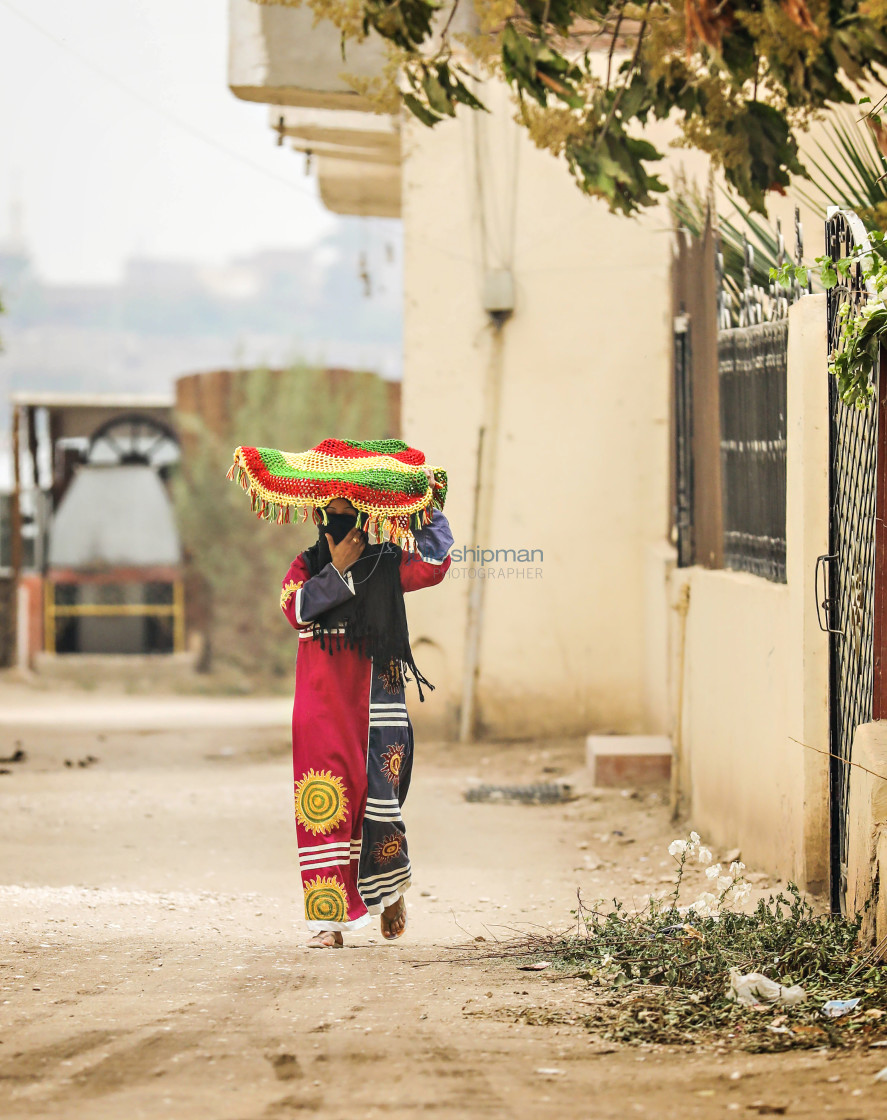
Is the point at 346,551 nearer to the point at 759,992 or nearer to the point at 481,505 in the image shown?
the point at 759,992

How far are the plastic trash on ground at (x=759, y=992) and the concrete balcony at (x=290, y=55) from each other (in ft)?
24.2

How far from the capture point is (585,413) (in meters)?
9.66

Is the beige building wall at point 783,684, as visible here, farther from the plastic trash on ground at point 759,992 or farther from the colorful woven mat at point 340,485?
the colorful woven mat at point 340,485

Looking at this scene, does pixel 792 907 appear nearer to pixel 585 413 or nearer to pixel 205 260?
pixel 585 413

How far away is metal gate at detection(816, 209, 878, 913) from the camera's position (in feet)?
14.1

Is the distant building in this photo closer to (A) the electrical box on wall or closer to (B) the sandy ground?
(A) the electrical box on wall

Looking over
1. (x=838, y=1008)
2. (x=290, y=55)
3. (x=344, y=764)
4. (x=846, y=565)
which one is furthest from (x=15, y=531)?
(x=838, y=1008)

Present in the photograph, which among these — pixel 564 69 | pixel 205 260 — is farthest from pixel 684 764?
pixel 205 260

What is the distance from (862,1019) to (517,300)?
7023 mm

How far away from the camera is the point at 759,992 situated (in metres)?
3.54

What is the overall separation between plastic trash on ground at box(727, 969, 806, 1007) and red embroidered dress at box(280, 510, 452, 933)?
1.55m

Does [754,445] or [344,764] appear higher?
[754,445]

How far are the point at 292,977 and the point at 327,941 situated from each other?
2.12ft

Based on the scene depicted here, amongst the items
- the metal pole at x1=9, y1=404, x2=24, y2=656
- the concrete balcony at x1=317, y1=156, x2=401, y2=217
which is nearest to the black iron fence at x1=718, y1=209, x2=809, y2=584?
the concrete balcony at x1=317, y1=156, x2=401, y2=217
